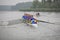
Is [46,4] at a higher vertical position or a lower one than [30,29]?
higher

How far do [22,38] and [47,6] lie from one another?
1.31ft

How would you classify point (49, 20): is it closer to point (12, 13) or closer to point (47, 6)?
point (47, 6)

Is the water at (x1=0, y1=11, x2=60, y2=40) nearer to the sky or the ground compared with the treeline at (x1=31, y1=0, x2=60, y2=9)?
nearer to the ground

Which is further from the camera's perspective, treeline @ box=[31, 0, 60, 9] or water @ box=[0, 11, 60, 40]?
treeline @ box=[31, 0, 60, 9]

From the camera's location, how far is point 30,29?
1831 millimetres

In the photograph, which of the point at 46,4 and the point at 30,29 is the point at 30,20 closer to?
the point at 30,29

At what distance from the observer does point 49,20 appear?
6.07 ft

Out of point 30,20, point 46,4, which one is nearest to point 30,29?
point 30,20

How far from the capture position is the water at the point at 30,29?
170cm

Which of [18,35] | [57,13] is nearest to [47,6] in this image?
[57,13]

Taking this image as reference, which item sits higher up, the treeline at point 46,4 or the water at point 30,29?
the treeline at point 46,4

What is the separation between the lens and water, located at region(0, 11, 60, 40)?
170 centimetres

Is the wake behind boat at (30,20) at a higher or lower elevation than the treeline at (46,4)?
lower

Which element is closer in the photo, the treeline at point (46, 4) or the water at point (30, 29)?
the water at point (30, 29)
